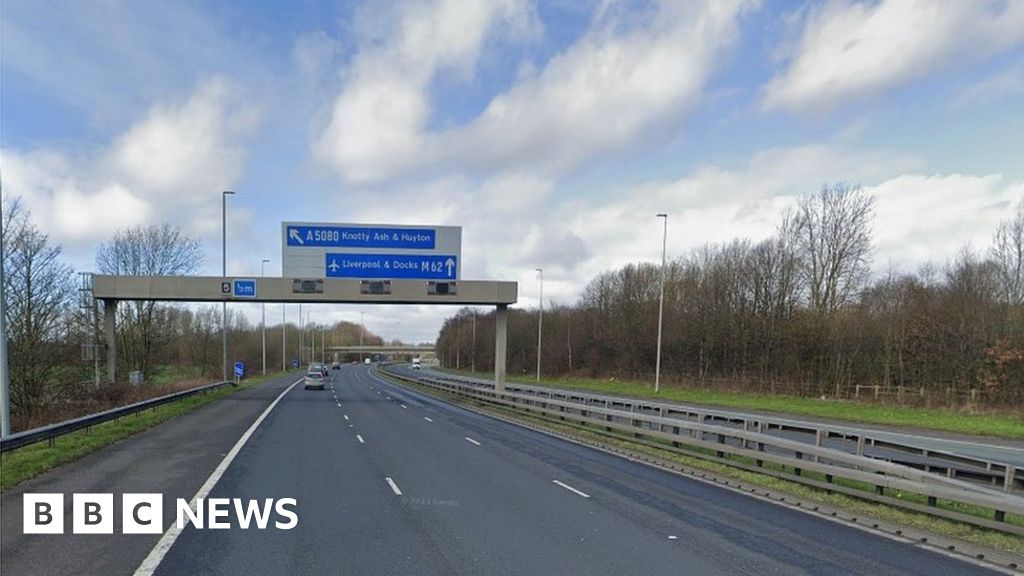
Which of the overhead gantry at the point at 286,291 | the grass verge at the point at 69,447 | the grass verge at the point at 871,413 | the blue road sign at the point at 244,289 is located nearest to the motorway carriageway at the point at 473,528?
the grass verge at the point at 69,447

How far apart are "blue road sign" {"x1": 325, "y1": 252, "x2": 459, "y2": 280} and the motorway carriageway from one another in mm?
16340

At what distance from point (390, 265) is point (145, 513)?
2289cm

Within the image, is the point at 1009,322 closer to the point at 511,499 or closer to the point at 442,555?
the point at 511,499

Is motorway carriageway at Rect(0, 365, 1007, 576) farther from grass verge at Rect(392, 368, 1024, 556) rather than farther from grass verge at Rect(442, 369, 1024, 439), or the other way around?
grass verge at Rect(442, 369, 1024, 439)

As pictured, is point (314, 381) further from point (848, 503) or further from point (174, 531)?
point (848, 503)

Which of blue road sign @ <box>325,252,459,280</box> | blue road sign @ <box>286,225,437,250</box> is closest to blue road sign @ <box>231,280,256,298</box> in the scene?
blue road sign @ <box>286,225,437,250</box>

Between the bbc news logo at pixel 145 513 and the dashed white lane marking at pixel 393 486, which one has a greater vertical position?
the bbc news logo at pixel 145 513

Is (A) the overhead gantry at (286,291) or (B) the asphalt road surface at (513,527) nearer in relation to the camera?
(B) the asphalt road surface at (513,527)

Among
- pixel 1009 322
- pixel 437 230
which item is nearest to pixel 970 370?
pixel 1009 322

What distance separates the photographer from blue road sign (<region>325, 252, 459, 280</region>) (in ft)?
103

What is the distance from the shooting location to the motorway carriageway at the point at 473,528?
22.6ft

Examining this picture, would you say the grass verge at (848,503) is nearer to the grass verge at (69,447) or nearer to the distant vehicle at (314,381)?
the grass verge at (69,447)

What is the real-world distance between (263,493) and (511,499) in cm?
405

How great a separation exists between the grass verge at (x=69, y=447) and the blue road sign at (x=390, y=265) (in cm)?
950
